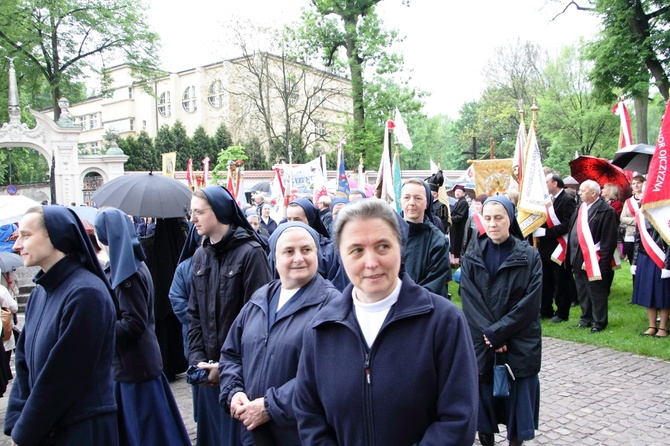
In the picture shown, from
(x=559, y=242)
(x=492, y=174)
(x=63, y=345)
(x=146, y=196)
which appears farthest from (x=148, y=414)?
(x=492, y=174)

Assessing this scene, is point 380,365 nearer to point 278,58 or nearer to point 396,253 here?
point 396,253

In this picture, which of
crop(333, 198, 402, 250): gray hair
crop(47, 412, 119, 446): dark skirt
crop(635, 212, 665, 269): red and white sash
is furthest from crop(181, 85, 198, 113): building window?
crop(333, 198, 402, 250): gray hair

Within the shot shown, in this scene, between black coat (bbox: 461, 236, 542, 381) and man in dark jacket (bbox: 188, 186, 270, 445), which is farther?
black coat (bbox: 461, 236, 542, 381)

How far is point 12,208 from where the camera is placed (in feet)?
26.6

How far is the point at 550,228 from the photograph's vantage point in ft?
29.4

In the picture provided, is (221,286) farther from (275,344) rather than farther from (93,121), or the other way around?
(93,121)

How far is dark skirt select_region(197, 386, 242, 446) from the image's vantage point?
147 inches

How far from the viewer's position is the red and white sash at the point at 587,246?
7.74m

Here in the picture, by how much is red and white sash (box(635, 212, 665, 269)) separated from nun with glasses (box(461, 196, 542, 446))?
4.28 m

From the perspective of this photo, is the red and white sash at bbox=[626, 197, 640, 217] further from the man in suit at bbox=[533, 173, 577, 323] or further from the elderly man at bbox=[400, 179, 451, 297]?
the elderly man at bbox=[400, 179, 451, 297]

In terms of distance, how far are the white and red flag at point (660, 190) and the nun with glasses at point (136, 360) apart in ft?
17.2

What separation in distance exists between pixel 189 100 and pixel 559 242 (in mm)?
47070

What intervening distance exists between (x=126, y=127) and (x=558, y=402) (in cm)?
5706

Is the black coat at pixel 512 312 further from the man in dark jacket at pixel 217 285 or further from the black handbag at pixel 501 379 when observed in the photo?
the man in dark jacket at pixel 217 285
